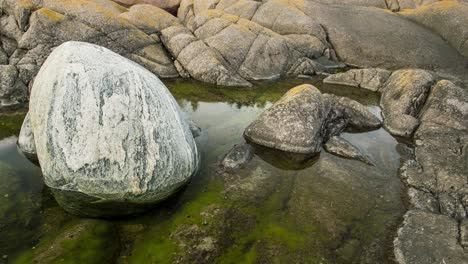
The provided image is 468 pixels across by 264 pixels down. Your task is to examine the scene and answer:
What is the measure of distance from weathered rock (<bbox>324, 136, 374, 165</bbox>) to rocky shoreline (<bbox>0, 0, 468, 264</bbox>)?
0.15 ft

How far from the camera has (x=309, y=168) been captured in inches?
525

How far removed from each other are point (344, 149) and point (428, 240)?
5.19m

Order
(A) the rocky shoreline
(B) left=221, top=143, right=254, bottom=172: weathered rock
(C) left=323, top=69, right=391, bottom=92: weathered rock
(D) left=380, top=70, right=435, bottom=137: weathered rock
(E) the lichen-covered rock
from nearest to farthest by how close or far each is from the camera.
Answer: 1. (E) the lichen-covered rock
2. (A) the rocky shoreline
3. (B) left=221, top=143, right=254, bottom=172: weathered rock
4. (D) left=380, top=70, right=435, bottom=137: weathered rock
5. (C) left=323, top=69, right=391, bottom=92: weathered rock

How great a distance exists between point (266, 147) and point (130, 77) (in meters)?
6.16

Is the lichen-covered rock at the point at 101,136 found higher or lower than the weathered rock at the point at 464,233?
higher

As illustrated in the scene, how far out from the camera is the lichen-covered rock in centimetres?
963

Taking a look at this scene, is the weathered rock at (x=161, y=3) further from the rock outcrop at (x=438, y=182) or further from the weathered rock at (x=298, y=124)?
the rock outcrop at (x=438, y=182)

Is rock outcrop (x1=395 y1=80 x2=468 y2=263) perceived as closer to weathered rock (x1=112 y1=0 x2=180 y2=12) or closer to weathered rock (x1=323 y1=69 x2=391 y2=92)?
weathered rock (x1=323 y1=69 x2=391 y2=92)

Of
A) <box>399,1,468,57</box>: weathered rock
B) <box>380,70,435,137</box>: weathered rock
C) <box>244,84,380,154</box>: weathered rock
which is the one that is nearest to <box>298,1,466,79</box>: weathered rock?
<box>399,1,468,57</box>: weathered rock

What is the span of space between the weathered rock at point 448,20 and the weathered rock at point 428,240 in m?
22.8

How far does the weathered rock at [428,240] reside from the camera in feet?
29.7

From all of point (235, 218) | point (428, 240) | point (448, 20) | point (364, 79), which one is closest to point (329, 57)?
point (364, 79)

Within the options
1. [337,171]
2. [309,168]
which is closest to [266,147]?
[309,168]

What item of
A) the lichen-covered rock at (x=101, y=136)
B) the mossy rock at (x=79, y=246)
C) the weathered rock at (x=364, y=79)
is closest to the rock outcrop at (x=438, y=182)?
the weathered rock at (x=364, y=79)
